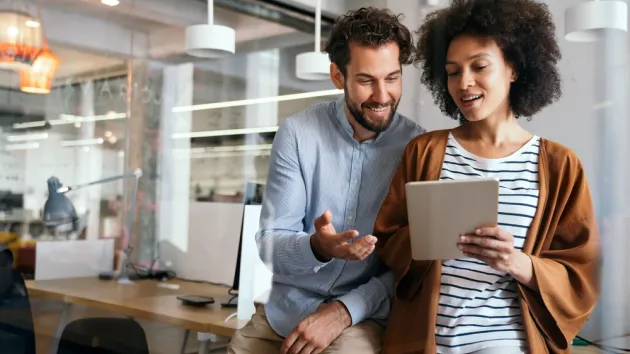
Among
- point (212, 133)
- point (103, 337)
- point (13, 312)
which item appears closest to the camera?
point (13, 312)

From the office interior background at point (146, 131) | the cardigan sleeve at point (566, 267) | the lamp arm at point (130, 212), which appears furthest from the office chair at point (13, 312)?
the cardigan sleeve at point (566, 267)

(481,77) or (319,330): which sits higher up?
(481,77)

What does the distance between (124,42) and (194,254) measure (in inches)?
26.6

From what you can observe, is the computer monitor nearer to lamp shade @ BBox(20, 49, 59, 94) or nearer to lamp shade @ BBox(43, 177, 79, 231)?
lamp shade @ BBox(43, 177, 79, 231)

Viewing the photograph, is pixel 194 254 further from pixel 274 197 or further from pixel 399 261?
pixel 399 261

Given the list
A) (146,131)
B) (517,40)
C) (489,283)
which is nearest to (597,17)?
(517,40)

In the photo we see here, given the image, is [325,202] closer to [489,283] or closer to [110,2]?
[489,283]

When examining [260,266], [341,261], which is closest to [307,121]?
[341,261]

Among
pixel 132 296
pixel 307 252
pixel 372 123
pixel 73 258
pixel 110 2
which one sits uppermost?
pixel 110 2

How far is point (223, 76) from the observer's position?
2.06 metres

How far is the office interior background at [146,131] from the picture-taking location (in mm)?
1763

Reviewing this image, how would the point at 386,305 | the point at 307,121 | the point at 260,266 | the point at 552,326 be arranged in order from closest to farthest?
the point at 552,326 < the point at 386,305 < the point at 307,121 < the point at 260,266

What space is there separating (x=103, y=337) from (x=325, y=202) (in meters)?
1.07

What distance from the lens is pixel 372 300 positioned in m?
1.09
